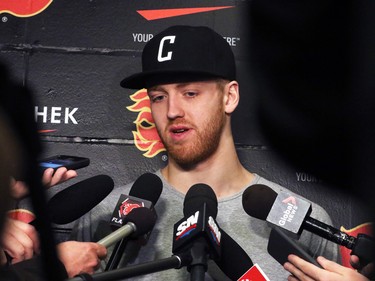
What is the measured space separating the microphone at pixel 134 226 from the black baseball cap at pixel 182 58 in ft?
2.96

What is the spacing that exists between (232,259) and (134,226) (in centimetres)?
29

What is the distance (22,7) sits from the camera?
8.93ft

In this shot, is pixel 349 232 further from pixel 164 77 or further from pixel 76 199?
pixel 76 199

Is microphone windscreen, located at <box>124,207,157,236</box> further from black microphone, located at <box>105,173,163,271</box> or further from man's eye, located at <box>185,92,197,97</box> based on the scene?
man's eye, located at <box>185,92,197,97</box>

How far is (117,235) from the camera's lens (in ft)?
4.47

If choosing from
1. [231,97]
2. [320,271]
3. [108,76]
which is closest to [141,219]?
[320,271]

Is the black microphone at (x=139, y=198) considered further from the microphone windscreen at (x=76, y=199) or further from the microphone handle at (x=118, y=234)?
the microphone handle at (x=118, y=234)

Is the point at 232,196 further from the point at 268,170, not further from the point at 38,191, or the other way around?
the point at 38,191

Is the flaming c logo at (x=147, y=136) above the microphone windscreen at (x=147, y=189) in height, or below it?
below

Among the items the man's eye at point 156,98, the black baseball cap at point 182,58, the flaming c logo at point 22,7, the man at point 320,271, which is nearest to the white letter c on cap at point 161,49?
the black baseball cap at point 182,58

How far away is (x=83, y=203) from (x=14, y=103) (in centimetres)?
126

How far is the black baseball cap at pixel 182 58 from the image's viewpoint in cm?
244

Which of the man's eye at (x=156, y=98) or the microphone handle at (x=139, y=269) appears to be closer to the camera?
the microphone handle at (x=139, y=269)

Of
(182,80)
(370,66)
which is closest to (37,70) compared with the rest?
(182,80)
